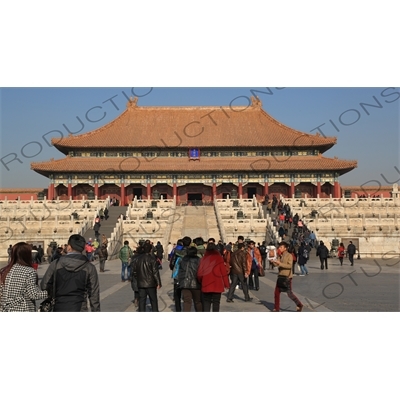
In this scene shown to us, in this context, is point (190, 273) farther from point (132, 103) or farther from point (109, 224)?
point (132, 103)

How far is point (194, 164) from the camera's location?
154 feet

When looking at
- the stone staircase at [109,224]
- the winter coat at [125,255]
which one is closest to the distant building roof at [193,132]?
the stone staircase at [109,224]

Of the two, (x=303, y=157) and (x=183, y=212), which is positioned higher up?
(x=303, y=157)

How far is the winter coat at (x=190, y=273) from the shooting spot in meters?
8.74

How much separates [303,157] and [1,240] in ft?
97.0

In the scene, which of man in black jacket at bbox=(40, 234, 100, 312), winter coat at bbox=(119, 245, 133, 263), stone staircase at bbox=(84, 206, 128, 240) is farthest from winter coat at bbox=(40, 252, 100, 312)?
stone staircase at bbox=(84, 206, 128, 240)

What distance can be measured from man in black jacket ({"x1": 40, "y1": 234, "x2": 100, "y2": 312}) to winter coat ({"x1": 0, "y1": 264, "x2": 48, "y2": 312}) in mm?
224

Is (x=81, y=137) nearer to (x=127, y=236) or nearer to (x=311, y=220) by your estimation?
(x=127, y=236)

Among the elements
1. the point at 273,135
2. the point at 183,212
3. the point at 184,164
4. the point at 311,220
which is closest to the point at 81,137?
the point at 184,164

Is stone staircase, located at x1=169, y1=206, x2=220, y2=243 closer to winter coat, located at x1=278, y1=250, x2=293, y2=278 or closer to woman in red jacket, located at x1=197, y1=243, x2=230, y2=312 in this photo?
winter coat, located at x1=278, y1=250, x2=293, y2=278

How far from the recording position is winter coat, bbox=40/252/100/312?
20.7ft

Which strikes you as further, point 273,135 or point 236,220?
point 273,135

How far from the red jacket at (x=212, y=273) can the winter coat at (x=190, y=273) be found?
0.11m

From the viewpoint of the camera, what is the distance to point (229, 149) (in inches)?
1893
